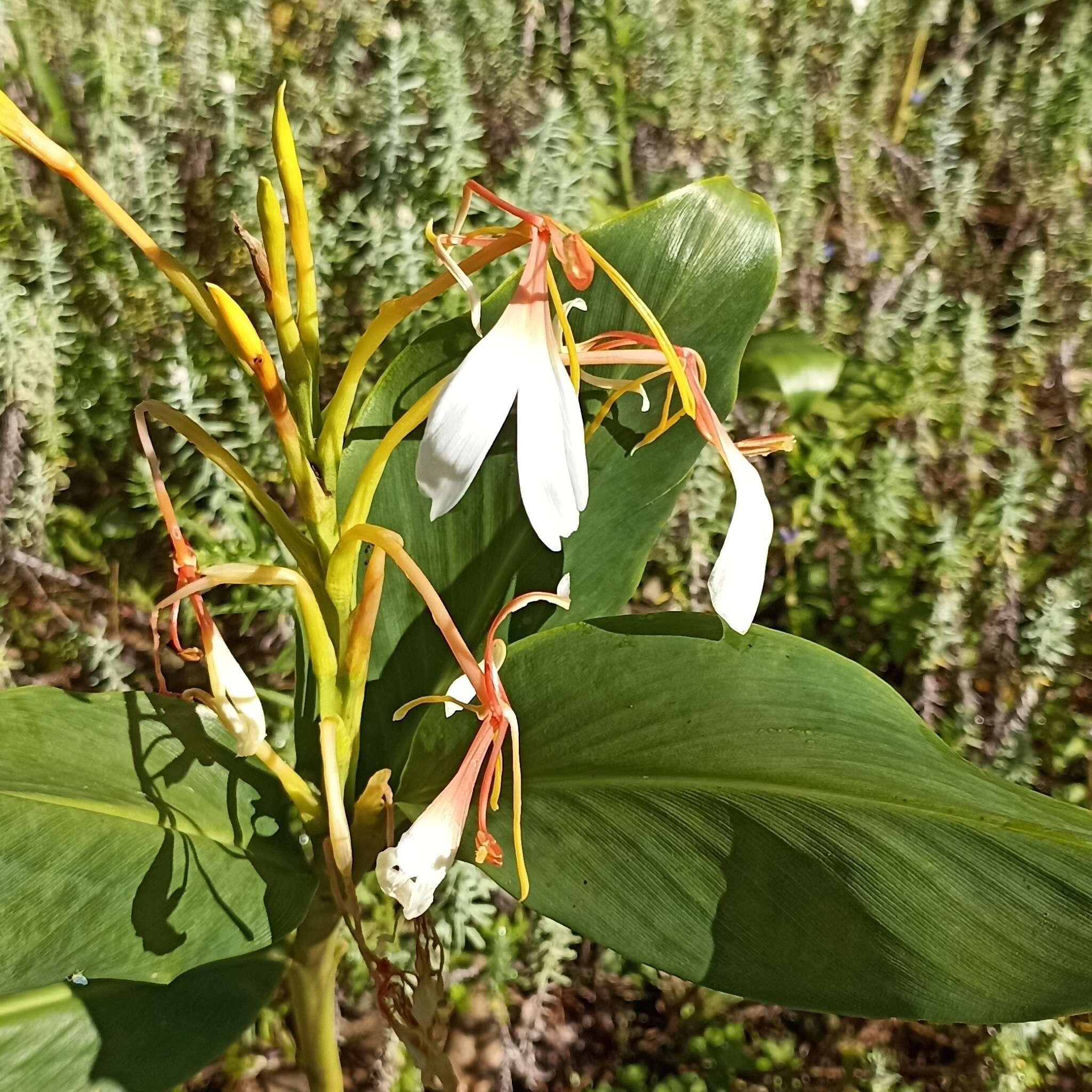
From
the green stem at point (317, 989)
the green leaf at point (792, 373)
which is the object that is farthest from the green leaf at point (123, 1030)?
the green leaf at point (792, 373)

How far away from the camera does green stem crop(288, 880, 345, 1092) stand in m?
0.67

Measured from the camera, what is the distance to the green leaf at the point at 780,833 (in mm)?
479

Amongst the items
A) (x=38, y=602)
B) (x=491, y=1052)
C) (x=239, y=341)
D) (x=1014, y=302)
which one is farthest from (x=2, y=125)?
(x=1014, y=302)

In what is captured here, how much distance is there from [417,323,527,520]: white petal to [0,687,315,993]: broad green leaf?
34cm

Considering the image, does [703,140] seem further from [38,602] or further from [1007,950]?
[1007,950]

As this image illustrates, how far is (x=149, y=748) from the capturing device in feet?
1.99

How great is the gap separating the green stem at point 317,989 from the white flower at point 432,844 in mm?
227

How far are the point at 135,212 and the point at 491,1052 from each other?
3.80ft

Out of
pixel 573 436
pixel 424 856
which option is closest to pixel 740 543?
pixel 573 436

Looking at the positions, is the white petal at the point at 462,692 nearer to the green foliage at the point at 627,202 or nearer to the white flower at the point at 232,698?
the white flower at the point at 232,698

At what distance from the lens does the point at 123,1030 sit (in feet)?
1.99

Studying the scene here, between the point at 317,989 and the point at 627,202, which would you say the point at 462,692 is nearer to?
the point at 317,989

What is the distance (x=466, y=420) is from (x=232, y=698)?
25 centimetres

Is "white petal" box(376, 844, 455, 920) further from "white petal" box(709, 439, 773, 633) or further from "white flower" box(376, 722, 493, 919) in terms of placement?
"white petal" box(709, 439, 773, 633)
